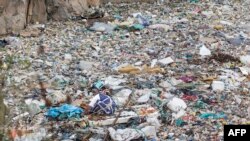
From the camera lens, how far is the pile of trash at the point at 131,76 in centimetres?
409

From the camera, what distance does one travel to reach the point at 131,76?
5121mm

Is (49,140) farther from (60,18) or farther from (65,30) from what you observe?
(60,18)

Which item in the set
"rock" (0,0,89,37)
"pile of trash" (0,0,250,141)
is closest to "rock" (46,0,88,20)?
"rock" (0,0,89,37)

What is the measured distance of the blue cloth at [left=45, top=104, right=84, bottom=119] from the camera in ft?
13.8

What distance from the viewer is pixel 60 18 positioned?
6.93 m

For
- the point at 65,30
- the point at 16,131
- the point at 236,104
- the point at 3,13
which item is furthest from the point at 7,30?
the point at 236,104

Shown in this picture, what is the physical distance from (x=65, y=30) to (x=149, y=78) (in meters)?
2.01

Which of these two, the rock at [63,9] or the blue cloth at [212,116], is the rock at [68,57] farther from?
the blue cloth at [212,116]

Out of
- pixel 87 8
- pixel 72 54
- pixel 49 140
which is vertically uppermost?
pixel 87 8

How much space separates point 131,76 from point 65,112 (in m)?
1.16

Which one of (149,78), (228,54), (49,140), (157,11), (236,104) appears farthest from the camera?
(157,11)

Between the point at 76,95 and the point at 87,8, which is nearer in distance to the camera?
the point at 76,95

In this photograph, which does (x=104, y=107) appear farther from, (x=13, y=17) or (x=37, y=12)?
(x=37, y=12)

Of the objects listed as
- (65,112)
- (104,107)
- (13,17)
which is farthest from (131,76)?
(13,17)
